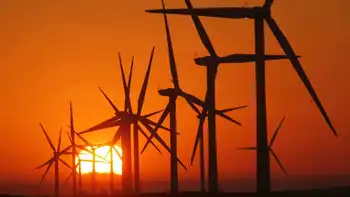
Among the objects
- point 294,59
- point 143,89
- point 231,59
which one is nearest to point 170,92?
point 143,89

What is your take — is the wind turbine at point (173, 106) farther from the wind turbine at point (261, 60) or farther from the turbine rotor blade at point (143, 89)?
the wind turbine at point (261, 60)

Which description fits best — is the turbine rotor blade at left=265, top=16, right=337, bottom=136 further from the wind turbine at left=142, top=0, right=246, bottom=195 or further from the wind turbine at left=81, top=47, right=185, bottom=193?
the wind turbine at left=81, top=47, right=185, bottom=193

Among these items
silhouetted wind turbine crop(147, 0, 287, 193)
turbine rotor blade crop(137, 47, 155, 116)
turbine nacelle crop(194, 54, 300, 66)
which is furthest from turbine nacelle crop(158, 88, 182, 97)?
Answer: silhouetted wind turbine crop(147, 0, 287, 193)

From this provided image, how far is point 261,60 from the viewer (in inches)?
2172

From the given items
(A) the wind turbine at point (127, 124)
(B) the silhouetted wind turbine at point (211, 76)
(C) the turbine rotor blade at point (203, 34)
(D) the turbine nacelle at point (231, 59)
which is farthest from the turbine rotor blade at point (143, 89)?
(C) the turbine rotor blade at point (203, 34)

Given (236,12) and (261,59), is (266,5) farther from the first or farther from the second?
(261,59)

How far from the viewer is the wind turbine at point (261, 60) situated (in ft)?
177

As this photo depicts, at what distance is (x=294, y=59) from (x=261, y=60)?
257cm

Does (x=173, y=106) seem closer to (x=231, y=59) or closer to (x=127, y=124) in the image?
(x=127, y=124)

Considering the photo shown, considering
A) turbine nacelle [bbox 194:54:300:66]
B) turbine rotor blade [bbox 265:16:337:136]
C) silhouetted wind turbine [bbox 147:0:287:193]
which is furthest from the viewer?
silhouetted wind turbine [bbox 147:0:287:193]

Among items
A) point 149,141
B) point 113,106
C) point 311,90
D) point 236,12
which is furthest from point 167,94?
point 311,90

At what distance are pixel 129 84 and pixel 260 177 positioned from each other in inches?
2224

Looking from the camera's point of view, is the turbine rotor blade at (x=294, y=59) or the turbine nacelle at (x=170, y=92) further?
the turbine nacelle at (x=170, y=92)

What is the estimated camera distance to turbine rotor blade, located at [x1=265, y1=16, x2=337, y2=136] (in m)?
51.6
